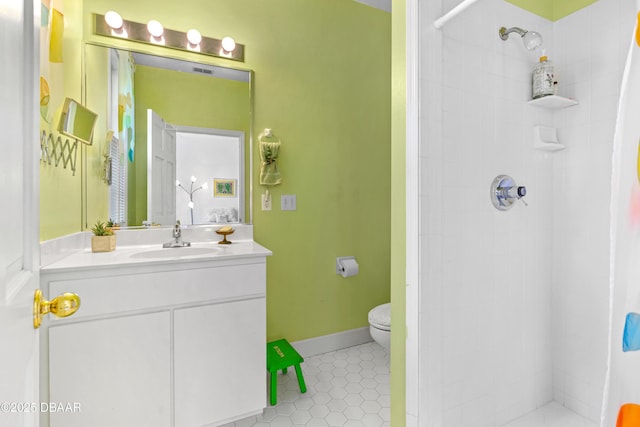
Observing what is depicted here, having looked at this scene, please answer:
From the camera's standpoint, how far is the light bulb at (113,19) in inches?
68.2

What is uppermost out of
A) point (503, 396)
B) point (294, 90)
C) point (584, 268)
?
point (294, 90)

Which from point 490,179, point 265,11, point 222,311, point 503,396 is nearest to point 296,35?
point 265,11

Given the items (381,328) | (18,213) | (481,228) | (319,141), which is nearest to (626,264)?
(481,228)

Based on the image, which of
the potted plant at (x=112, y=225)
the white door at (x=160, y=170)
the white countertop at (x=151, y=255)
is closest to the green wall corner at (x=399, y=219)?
the white countertop at (x=151, y=255)


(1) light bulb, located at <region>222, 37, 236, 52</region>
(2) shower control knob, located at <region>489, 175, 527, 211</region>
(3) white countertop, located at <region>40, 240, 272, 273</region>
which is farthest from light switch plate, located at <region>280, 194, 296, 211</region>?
(2) shower control knob, located at <region>489, 175, 527, 211</region>

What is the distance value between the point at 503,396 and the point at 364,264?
4.19ft

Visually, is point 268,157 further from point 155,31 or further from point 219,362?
point 219,362

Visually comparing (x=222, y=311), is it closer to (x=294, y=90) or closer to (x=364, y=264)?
(x=364, y=264)

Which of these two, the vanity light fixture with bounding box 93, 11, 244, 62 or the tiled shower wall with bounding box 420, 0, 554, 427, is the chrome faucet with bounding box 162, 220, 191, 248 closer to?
the vanity light fixture with bounding box 93, 11, 244, 62

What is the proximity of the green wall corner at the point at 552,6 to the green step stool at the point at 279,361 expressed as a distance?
226 centimetres

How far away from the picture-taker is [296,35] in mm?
2250

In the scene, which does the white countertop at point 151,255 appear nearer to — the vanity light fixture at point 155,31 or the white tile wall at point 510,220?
the white tile wall at point 510,220

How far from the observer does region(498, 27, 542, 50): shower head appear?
52.2 inches

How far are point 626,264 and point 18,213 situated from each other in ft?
3.33
